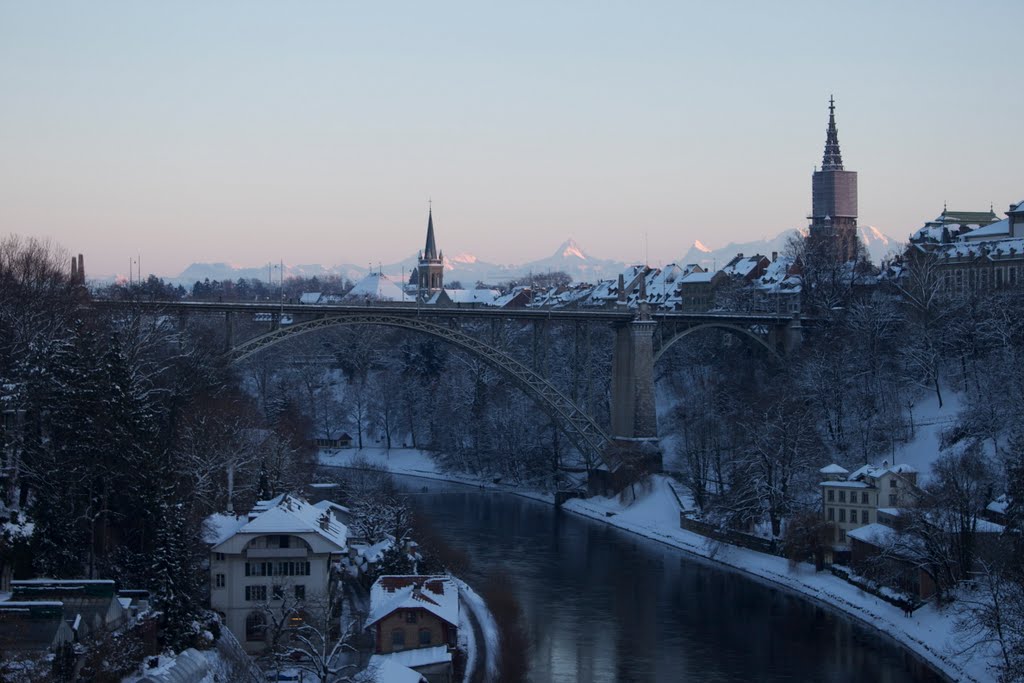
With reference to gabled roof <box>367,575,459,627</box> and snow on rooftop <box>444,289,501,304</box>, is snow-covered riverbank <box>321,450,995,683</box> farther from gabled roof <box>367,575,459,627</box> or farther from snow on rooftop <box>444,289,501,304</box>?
snow on rooftop <box>444,289,501,304</box>

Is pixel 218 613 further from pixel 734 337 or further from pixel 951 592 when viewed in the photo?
pixel 734 337

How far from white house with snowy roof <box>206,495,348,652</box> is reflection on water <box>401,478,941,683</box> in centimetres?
511

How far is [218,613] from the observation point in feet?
95.2

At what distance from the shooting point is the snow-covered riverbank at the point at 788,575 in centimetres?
2834

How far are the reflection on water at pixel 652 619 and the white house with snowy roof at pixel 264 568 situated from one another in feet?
16.8

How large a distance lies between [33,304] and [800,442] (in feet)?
76.3

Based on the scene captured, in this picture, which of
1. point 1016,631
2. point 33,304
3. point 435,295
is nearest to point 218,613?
point 33,304

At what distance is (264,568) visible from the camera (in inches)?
1170

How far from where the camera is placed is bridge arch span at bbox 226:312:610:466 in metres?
47.6

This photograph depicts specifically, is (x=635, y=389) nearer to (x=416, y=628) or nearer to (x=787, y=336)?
(x=787, y=336)

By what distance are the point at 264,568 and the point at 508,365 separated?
22.9 meters

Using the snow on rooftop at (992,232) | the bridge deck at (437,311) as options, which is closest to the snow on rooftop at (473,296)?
the snow on rooftop at (992,232)

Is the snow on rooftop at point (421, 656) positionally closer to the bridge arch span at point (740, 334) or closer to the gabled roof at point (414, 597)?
the gabled roof at point (414, 597)

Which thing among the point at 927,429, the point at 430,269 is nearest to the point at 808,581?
the point at 927,429
